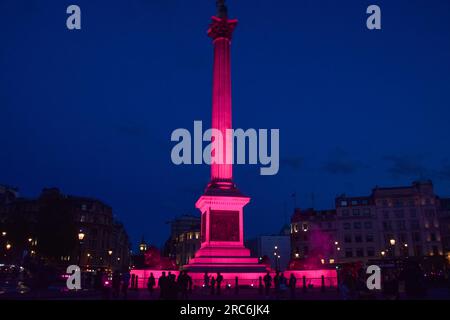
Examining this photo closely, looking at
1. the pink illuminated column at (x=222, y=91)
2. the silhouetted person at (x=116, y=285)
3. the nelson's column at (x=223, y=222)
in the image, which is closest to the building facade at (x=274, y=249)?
the pink illuminated column at (x=222, y=91)

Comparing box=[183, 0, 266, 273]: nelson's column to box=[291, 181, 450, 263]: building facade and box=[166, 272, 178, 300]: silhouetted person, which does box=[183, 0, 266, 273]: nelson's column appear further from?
box=[291, 181, 450, 263]: building facade

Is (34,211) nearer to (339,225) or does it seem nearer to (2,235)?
(2,235)

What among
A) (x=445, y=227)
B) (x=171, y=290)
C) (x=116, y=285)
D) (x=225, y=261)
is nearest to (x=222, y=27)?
(x=225, y=261)

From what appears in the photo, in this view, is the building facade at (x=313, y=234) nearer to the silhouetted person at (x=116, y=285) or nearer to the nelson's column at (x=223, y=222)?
the nelson's column at (x=223, y=222)

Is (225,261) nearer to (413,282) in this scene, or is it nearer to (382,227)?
(413,282)

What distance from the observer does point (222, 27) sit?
40.8 metres

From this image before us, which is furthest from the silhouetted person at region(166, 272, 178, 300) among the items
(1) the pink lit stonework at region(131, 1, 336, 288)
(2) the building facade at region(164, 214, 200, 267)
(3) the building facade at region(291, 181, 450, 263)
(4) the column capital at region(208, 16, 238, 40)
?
(2) the building facade at region(164, 214, 200, 267)

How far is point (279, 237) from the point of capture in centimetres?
8094

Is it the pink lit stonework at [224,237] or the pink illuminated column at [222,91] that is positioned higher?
the pink illuminated column at [222,91]

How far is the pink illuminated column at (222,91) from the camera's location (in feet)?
121
